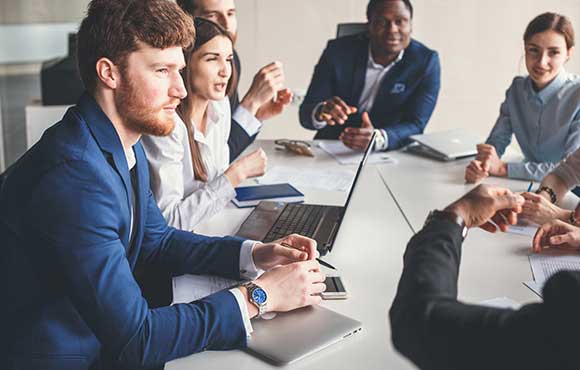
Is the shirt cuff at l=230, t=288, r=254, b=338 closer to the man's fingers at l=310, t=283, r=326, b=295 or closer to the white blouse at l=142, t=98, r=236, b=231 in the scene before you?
the man's fingers at l=310, t=283, r=326, b=295

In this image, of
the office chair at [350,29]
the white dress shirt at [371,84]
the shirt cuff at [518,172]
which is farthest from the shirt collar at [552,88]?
the office chair at [350,29]

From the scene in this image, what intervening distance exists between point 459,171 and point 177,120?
112 centimetres

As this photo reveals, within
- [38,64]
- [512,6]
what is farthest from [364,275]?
[512,6]

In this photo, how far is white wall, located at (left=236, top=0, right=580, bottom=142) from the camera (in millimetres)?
4883

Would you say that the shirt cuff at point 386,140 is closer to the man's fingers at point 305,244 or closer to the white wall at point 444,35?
the man's fingers at point 305,244

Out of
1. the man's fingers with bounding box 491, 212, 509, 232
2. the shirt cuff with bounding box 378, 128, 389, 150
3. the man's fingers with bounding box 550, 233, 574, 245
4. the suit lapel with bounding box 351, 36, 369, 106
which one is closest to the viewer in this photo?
the man's fingers with bounding box 491, 212, 509, 232

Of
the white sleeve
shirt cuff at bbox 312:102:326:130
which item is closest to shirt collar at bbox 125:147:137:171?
the white sleeve

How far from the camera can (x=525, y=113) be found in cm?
278

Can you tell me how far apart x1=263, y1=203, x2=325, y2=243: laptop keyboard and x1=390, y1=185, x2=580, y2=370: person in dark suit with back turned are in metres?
0.87

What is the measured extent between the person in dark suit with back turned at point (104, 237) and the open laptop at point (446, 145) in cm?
144

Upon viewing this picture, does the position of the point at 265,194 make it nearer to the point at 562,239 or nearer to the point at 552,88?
the point at 562,239

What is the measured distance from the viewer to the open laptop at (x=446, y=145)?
2.84 m

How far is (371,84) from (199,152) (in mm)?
1229

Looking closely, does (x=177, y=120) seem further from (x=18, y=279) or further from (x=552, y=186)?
(x=552, y=186)
